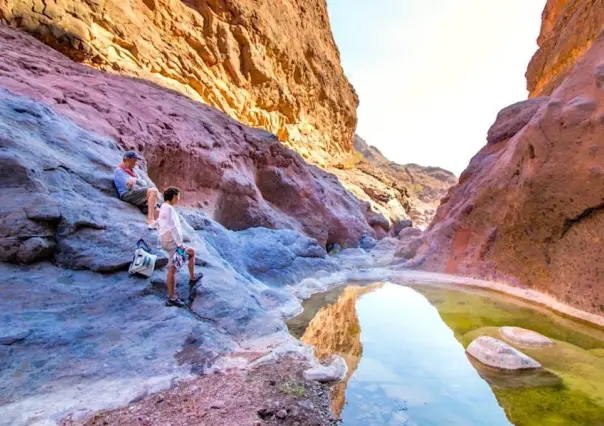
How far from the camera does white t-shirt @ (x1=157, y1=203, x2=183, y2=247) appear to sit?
5117 millimetres

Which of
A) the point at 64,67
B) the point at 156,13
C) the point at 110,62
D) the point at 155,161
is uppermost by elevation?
the point at 156,13

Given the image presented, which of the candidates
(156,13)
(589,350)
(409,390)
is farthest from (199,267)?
(156,13)

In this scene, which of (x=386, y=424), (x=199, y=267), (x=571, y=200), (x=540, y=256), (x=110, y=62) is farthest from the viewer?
(x=110, y=62)

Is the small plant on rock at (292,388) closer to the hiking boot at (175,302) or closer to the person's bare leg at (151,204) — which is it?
the hiking boot at (175,302)

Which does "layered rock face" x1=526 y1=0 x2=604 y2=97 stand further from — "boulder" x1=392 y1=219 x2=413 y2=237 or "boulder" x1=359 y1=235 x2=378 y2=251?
"boulder" x1=392 y1=219 x2=413 y2=237

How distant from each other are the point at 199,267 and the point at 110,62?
37.5 ft

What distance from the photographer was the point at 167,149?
10031 millimetres

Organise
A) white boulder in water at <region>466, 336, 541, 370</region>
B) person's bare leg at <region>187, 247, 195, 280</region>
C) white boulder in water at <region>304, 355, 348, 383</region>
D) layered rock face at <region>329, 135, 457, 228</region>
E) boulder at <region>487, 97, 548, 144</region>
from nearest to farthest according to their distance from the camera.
Result: white boulder in water at <region>304, 355, 348, 383</region>
white boulder in water at <region>466, 336, 541, 370</region>
person's bare leg at <region>187, 247, 195, 280</region>
boulder at <region>487, 97, 548, 144</region>
layered rock face at <region>329, 135, 457, 228</region>

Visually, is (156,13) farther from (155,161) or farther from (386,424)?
(386,424)

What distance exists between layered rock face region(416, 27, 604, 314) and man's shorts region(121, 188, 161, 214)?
9704 millimetres

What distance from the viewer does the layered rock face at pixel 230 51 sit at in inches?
504

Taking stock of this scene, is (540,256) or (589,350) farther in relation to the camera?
(540,256)

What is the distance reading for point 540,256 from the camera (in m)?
9.46

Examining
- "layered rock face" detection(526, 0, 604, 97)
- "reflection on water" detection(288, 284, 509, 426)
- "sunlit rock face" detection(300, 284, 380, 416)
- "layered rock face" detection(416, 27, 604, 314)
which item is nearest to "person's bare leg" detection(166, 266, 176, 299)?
"sunlit rock face" detection(300, 284, 380, 416)
